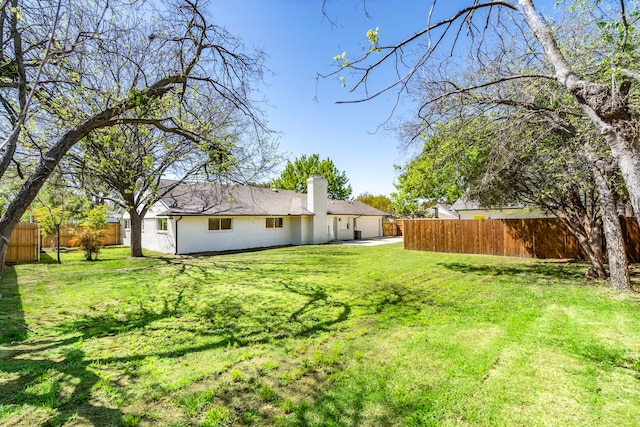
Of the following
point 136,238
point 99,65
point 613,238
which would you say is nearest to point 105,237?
point 136,238

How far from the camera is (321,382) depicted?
3.33m

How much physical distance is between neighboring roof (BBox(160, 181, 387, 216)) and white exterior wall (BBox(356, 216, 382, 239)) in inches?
32.6

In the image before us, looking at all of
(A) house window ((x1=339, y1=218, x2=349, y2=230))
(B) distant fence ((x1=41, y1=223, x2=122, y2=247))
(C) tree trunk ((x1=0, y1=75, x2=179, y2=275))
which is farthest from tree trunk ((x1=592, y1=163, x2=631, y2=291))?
(B) distant fence ((x1=41, y1=223, x2=122, y2=247))

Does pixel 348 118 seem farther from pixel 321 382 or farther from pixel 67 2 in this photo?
pixel 321 382

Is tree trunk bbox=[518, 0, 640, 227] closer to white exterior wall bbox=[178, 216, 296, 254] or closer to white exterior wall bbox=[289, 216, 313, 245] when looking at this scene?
white exterior wall bbox=[178, 216, 296, 254]

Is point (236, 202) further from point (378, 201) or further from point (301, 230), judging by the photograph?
point (378, 201)

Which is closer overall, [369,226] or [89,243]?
[89,243]

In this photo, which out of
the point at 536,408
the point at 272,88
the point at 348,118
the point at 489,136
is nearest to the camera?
the point at 536,408

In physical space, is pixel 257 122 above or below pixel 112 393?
above

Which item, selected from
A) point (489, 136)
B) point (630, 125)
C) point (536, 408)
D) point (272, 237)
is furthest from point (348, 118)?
point (272, 237)

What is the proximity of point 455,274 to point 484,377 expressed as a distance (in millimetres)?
6783

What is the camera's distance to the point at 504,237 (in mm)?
13875

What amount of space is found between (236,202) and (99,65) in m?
12.7

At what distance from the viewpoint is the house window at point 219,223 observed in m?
17.4
